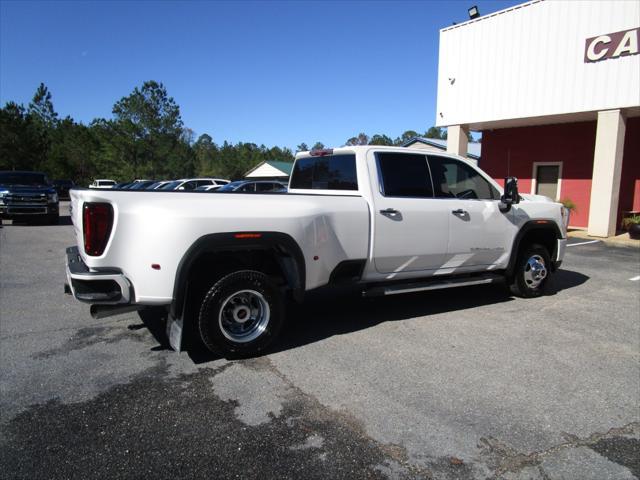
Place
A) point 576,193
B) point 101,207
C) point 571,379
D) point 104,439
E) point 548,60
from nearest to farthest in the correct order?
point 104,439
point 101,207
point 571,379
point 548,60
point 576,193

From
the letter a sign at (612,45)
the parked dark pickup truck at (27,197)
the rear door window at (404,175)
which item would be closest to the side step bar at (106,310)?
the rear door window at (404,175)

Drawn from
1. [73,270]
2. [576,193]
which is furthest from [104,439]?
[576,193]

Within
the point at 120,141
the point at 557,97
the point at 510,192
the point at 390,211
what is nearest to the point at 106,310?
the point at 390,211

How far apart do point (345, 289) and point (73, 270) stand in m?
2.59

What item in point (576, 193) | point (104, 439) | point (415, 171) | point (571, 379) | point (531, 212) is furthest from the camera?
point (576, 193)

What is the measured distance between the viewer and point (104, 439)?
9.46ft

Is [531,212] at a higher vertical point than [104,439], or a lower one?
higher

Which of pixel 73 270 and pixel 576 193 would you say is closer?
pixel 73 270

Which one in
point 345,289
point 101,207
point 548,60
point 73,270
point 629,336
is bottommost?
point 629,336

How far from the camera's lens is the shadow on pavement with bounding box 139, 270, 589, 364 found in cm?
472

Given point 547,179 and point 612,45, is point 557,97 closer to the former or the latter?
point 612,45

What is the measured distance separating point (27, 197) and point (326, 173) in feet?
47.5

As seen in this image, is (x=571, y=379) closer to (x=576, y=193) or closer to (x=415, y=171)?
(x=415, y=171)

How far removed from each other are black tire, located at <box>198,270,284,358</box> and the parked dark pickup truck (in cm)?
1495
